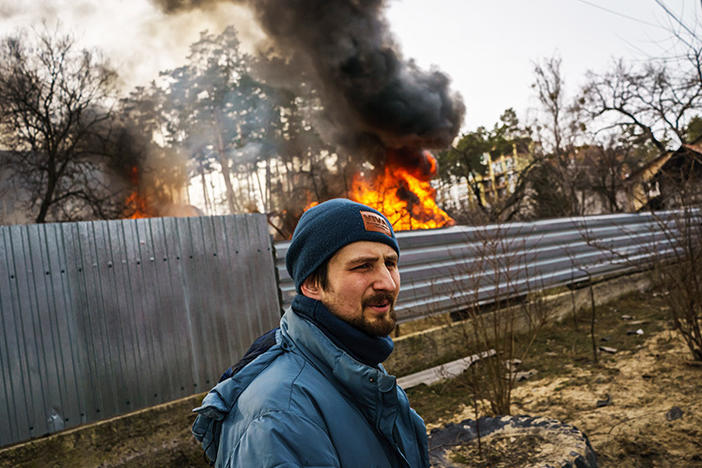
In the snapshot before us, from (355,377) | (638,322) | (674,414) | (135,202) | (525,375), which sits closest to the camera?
(355,377)

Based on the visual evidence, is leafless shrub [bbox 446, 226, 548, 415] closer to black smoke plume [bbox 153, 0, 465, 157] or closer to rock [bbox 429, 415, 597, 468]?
rock [bbox 429, 415, 597, 468]

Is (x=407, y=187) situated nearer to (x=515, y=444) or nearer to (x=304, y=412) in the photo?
(x=515, y=444)

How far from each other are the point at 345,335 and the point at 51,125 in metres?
17.0

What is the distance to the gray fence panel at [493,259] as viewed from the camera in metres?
5.60

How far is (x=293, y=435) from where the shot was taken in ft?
3.67

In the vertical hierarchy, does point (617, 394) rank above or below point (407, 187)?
below

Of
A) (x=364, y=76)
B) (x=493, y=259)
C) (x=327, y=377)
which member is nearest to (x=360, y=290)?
(x=327, y=377)

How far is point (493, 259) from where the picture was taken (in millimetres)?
4750

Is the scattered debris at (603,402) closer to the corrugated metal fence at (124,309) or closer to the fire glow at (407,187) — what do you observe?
the corrugated metal fence at (124,309)

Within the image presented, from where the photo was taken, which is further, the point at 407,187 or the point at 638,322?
the point at 407,187

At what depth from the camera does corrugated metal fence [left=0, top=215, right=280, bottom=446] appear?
3990 mm

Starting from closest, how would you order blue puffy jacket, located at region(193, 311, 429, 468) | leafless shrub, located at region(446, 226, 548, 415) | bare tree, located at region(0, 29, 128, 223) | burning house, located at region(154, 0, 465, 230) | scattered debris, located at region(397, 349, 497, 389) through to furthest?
blue puffy jacket, located at region(193, 311, 429, 468) < leafless shrub, located at region(446, 226, 548, 415) < scattered debris, located at region(397, 349, 497, 389) < bare tree, located at region(0, 29, 128, 223) < burning house, located at region(154, 0, 465, 230)

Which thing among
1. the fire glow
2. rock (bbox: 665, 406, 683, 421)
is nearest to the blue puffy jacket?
rock (bbox: 665, 406, 683, 421)

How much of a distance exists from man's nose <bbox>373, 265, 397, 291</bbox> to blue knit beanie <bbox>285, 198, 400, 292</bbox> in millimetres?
107
